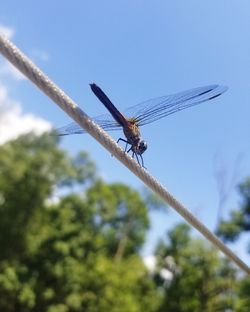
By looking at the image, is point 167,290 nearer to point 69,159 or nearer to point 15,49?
point 69,159

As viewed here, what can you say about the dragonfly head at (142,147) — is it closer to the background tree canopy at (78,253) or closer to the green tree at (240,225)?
the green tree at (240,225)

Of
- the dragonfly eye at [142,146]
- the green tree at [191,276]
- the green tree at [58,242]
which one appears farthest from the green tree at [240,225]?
A: the dragonfly eye at [142,146]

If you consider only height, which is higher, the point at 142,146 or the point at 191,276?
the point at 191,276

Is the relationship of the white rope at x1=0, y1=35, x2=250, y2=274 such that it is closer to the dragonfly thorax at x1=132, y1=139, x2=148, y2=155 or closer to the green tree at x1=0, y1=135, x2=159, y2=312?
the dragonfly thorax at x1=132, y1=139, x2=148, y2=155

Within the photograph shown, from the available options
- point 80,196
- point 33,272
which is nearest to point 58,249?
point 33,272

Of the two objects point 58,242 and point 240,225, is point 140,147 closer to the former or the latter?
point 240,225

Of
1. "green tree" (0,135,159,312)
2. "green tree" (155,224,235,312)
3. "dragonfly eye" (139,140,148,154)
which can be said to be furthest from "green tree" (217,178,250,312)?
"dragonfly eye" (139,140,148,154)

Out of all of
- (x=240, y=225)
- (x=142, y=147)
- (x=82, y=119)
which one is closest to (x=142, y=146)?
(x=142, y=147)
